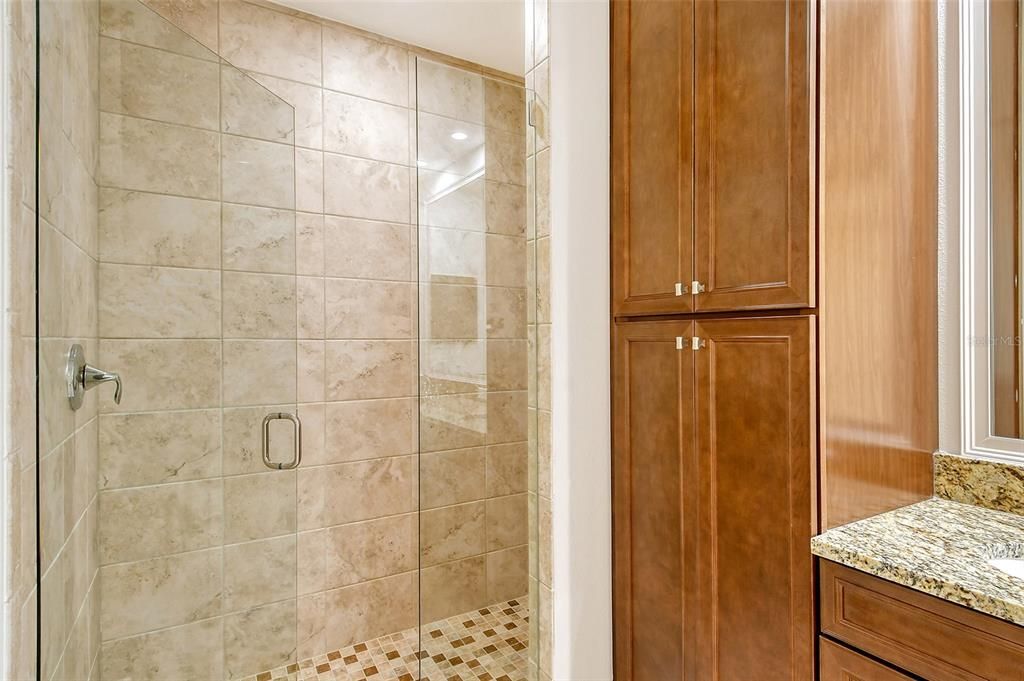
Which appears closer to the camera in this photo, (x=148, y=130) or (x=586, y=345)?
(x=148, y=130)

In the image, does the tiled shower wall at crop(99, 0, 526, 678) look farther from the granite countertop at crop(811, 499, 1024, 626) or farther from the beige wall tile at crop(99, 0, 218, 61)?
the granite countertop at crop(811, 499, 1024, 626)

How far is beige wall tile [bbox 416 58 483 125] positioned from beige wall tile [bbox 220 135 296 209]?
59 centimetres

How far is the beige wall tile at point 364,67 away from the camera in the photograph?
2.33 m

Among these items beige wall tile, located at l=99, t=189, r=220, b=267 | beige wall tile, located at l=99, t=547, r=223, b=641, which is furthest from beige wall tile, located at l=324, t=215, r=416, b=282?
beige wall tile, located at l=99, t=547, r=223, b=641

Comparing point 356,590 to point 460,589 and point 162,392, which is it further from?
point 162,392

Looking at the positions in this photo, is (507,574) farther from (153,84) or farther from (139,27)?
(139,27)

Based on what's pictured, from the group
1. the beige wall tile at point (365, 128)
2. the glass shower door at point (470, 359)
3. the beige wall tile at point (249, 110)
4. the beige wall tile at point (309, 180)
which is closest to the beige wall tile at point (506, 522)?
the glass shower door at point (470, 359)

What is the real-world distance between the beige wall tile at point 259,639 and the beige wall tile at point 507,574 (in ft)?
2.60

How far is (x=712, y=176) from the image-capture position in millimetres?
1287

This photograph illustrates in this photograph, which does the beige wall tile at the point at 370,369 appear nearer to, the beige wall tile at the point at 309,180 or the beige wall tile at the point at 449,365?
the beige wall tile at the point at 309,180

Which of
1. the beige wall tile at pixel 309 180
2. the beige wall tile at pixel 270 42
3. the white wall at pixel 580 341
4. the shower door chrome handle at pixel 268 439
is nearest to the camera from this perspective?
the white wall at pixel 580 341

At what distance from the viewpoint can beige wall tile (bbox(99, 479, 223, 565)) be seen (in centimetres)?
136

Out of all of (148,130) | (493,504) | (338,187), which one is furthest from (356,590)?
(148,130)

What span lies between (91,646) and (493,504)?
1046 mm
